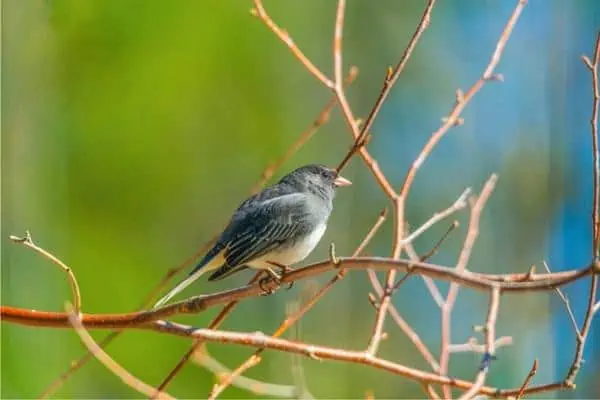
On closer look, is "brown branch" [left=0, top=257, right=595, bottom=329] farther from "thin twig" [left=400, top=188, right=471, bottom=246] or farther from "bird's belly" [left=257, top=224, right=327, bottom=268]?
"bird's belly" [left=257, top=224, right=327, bottom=268]

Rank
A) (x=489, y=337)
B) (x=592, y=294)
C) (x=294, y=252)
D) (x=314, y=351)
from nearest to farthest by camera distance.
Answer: (x=489, y=337) → (x=592, y=294) → (x=314, y=351) → (x=294, y=252)

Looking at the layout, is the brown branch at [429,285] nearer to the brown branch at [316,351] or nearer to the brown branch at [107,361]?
the brown branch at [316,351]

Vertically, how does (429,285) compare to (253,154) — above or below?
below

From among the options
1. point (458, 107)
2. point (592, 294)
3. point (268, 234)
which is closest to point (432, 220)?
point (458, 107)

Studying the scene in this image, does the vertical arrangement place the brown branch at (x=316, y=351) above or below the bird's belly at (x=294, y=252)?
below

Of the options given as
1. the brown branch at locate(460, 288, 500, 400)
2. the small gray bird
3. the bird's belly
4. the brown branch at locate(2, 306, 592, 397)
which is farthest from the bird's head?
the brown branch at locate(460, 288, 500, 400)

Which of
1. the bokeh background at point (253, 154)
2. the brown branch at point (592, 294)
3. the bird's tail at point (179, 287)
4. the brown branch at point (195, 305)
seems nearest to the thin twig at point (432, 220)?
the brown branch at point (195, 305)

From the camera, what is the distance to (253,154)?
8.29 ft

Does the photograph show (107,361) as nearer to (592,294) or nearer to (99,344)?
(99,344)

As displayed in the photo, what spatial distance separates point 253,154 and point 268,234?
3.76 ft

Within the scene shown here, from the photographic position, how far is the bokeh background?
1.98 metres

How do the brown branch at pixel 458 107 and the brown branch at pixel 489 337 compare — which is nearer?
the brown branch at pixel 489 337

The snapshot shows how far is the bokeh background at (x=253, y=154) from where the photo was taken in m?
1.98

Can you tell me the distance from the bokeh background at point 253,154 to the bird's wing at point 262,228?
66 cm
